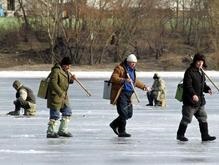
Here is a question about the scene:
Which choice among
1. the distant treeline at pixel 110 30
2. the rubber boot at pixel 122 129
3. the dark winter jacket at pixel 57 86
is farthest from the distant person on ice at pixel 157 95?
the distant treeline at pixel 110 30

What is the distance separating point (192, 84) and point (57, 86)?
A: 2207 millimetres

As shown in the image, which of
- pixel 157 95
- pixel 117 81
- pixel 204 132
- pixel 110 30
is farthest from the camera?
pixel 110 30

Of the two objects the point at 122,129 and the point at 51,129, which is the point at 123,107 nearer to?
the point at 122,129

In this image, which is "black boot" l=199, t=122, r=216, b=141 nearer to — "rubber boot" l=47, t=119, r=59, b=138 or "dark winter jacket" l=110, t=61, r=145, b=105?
"dark winter jacket" l=110, t=61, r=145, b=105

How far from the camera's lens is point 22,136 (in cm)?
1258

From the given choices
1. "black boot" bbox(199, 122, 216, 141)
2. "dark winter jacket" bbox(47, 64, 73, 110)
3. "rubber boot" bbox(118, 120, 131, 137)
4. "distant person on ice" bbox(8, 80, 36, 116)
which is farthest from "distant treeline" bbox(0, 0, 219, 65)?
"black boot" bbox(199, 122, 216, 141)

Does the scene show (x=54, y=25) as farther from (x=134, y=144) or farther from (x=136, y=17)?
(x=134, y=144)

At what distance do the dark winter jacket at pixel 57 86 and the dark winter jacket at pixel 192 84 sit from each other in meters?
1.99

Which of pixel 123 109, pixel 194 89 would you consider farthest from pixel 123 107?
pixel 194 89

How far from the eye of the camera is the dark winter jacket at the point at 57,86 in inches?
475

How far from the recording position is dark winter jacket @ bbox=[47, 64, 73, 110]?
39.5 ft

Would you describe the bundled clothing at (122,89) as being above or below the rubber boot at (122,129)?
above

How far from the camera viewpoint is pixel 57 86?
12.1 metres

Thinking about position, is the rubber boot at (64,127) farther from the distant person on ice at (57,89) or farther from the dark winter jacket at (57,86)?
the dark winter jacket at (57,86)
